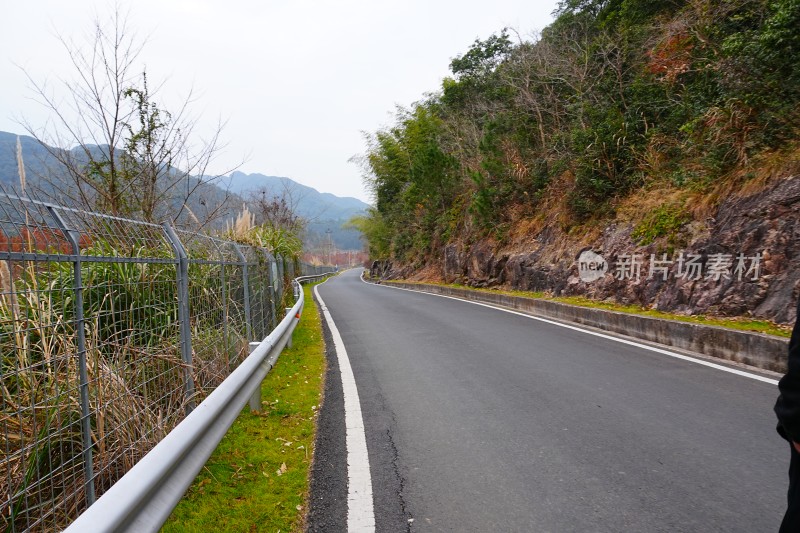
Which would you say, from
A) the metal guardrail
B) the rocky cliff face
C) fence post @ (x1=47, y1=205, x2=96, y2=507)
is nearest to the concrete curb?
the rocky cliff face

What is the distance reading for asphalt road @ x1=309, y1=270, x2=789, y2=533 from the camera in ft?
9.62

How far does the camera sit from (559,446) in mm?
3877

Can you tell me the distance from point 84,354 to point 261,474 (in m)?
1.53

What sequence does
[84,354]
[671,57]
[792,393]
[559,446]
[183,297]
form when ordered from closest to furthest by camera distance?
[792,393] → [84,354] → [559,446] → [183,297] → [671,57]

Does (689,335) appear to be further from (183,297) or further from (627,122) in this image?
(627,122)

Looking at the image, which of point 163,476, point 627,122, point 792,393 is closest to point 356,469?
point 163,476

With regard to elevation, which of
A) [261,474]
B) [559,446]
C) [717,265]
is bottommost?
[261,474]

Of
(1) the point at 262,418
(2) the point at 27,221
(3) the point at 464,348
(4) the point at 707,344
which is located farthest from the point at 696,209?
(2) the point at 27,221

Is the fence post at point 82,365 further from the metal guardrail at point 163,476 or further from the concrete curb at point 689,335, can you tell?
the concrete curb at point 689,335

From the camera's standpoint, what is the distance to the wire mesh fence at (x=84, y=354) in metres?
2.50

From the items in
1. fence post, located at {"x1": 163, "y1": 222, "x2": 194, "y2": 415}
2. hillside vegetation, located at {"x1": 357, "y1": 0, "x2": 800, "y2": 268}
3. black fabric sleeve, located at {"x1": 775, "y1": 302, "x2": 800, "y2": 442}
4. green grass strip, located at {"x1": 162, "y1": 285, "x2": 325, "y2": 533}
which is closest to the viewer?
black fabric sleeve, located at {"x1": 775, "y1": 302, "x2": 800, "y2": 442}

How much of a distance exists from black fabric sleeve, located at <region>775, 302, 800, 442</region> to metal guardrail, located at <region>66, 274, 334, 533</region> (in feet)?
7.09

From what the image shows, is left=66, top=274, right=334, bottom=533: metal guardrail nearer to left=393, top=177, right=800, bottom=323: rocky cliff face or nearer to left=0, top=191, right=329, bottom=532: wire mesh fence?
left=0, top=191, right=329, bottom=532: wire mesh fence

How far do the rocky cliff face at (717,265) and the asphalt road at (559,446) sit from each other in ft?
6.67
